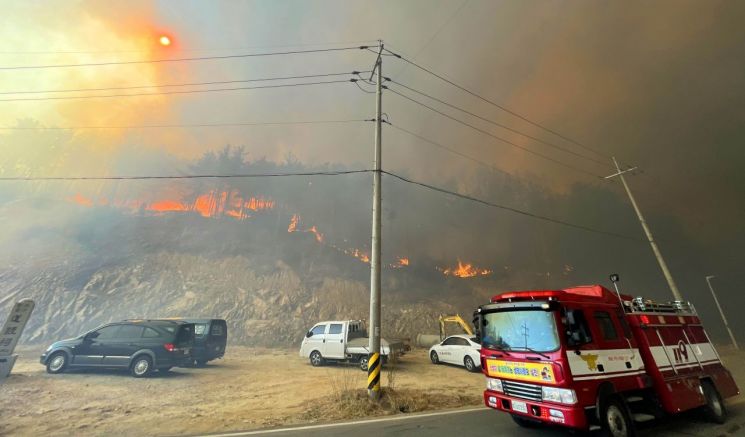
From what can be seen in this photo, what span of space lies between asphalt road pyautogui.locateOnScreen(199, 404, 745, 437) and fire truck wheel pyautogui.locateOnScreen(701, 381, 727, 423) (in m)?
0.16

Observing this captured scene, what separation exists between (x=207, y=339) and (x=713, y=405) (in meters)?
18.2

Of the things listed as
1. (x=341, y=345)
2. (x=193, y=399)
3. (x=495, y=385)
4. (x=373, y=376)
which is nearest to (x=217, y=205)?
(x=341, y=345)

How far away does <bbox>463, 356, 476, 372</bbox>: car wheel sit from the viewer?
15.3 m

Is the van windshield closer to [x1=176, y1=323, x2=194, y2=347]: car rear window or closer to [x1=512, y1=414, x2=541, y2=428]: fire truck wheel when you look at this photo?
[x1=512, y1=414, x2=541, y2=428]: fire truck wheel

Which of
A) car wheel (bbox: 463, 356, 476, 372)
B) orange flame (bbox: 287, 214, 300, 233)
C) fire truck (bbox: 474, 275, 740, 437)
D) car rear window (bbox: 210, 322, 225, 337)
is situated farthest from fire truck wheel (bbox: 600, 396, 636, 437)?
orange flame (bbox: 287, 214, 300, 233)

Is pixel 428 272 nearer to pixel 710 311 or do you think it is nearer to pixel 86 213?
pixel 86 213

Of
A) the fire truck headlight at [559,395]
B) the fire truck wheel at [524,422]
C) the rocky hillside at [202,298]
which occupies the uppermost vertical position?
the rocky hillside at [202,298]

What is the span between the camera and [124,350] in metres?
12.0

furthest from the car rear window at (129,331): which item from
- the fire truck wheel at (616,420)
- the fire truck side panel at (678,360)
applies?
the fire truck side panel at (678,360)

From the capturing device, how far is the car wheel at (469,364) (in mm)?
15281

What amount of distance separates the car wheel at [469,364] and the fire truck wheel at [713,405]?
894cm

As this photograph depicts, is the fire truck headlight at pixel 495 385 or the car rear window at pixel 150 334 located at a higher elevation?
the car rear window at pixel 150 334

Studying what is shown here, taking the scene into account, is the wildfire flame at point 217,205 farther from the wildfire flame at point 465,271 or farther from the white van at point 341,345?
the white van at point 341,345

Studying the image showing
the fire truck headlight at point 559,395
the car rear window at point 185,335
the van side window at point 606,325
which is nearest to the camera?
the fire truck headlight at point 559,395
